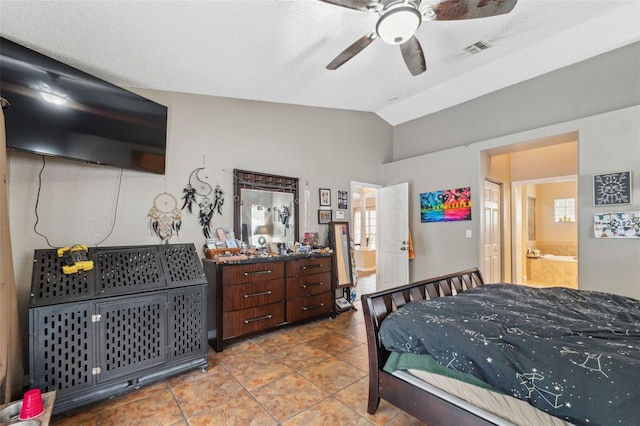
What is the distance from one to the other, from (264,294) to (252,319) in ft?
0.95

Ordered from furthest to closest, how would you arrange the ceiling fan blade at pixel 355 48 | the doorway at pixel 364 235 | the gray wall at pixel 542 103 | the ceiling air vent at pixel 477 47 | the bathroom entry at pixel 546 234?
the doorway at pixel 364 235 → the bathroom entry at pixel 546 234 → the gray wall at pixel 542 103 → the ceiling air vent at pixel 477 47 → the ceiling fan blade at pixel 355 48

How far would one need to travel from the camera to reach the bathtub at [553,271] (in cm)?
556

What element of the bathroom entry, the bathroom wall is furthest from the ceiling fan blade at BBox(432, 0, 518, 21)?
the bathroom wall

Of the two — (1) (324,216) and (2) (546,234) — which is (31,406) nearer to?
(1) (324,216)

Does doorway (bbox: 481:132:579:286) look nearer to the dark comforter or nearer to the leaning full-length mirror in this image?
the leaning full-length mirror

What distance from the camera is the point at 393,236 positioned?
496 cm

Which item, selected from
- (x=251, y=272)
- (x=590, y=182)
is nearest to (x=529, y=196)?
(x=590, y=182)

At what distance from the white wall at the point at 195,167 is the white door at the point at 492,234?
189cm

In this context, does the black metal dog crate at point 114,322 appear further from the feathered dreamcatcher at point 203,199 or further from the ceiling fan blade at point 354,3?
the ceiling fan blade at point 354,3

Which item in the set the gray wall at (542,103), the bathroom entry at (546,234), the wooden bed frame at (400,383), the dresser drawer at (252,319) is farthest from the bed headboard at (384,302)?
the bathroom entry at (546,234)

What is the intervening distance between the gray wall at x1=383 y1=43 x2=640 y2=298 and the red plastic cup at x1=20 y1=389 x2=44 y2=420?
4.53 m

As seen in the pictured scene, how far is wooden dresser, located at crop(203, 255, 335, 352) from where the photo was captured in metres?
2.98

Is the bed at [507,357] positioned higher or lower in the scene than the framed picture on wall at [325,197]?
lower

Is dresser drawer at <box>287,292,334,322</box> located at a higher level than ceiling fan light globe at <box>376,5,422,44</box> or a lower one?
lower
